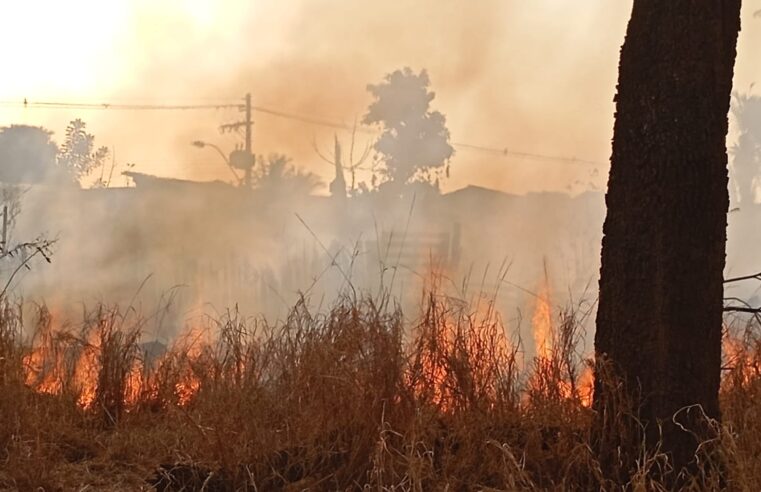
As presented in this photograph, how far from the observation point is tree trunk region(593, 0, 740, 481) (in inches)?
96.8

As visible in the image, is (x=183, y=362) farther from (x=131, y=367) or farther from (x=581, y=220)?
(x=581, y=220)

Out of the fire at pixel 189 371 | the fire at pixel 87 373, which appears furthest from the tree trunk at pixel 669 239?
the fire at pixel 87 373

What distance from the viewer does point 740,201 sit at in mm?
15516

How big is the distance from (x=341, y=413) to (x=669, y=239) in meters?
1.33

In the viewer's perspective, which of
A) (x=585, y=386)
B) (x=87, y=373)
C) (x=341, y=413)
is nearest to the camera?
(x=341, y=413)

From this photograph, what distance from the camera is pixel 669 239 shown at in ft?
8.10

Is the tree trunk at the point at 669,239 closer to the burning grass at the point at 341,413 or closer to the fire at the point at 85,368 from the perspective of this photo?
the burning grass at the point at 341,413

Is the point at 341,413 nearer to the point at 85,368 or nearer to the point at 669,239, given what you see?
the point at 669,239

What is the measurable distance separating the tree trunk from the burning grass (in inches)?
5.7

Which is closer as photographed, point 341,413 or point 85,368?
point 341,413

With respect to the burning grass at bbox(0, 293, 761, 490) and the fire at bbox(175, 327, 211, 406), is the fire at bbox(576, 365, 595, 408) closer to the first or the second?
the burning grass at bbox(0, 293, 761, 490)

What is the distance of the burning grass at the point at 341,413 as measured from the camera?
2.59 m

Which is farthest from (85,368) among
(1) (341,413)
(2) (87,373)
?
(1) (341,413)

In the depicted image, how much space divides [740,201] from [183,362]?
14.3 m
